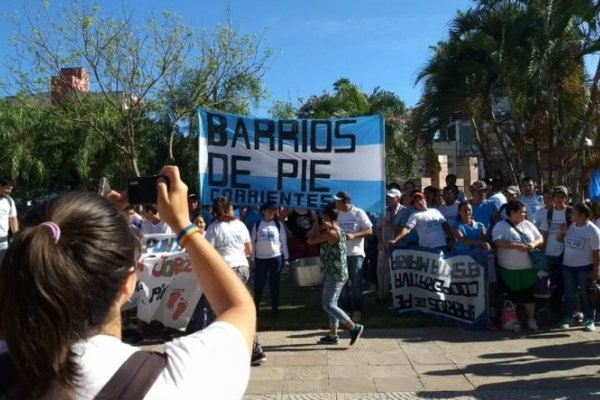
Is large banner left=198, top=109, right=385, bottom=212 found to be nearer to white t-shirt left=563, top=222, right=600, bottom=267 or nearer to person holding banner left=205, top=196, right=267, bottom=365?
person holding banner left=205, top=196, right=267, bottom=365

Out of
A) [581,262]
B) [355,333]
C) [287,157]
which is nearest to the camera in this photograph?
[355,333]

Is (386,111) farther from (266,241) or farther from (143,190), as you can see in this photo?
(143,190)

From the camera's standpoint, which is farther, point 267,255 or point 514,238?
point 267,255

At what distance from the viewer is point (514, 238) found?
8.21 m

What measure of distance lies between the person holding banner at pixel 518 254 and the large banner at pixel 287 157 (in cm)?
211

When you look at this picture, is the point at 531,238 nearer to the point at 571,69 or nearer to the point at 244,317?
the point at 244,317

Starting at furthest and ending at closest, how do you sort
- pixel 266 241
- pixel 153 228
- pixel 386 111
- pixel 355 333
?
1. pixel 386 111
2. pixel 266 241
3. pixel 153 228
4. pixel 355 333

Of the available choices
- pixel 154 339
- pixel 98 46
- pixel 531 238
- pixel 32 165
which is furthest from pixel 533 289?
pixel 32 165

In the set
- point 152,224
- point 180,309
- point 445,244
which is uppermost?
point 152,224

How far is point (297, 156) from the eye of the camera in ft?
31.8

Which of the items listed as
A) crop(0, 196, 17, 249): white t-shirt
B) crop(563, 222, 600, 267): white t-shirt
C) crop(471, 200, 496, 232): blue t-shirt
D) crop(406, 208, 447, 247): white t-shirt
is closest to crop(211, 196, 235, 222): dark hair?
crop(406, 208, 447, 247): white t-shirt

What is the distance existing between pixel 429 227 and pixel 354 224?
1.14m

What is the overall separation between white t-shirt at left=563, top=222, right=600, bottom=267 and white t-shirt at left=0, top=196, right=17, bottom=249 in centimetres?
778

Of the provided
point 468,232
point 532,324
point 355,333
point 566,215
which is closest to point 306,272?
point 468,232
